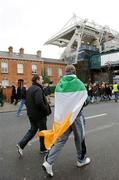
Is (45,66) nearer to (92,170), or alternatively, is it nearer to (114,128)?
(114,128)

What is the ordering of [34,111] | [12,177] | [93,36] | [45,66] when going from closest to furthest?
[12,177], [34,111], [45,66], [93,36]

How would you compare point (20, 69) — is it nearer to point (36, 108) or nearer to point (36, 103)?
point (36, 108)

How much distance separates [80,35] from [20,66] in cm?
2043

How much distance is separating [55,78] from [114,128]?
5034cm

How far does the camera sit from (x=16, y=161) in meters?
5.43

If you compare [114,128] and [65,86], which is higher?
[65,86]

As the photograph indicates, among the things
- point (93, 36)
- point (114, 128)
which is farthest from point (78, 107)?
point (93, 36)

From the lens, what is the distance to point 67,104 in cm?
471

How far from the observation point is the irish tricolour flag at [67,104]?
4664 millimetres

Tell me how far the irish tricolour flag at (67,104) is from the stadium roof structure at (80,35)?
2436 inches

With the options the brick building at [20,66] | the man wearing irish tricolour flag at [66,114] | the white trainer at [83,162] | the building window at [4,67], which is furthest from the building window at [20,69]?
the man wearing irish tricolour flag at [66,114]

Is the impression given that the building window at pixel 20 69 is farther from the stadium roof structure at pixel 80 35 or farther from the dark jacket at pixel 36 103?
the dark jacket at pixel 36 103

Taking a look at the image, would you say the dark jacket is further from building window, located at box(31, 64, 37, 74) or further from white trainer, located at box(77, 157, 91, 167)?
building window, located at box(31, 64, 37, 74)

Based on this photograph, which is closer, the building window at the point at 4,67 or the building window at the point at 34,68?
the building window at the point at 4,67
